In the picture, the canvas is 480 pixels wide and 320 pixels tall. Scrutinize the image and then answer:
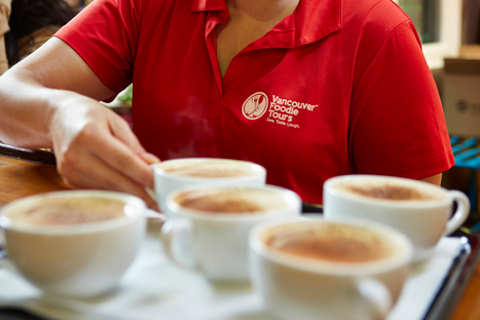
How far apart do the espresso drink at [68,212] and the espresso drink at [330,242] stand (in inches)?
8.5

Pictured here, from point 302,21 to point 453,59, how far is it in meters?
2.44

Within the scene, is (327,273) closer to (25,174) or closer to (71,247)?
(71,247)

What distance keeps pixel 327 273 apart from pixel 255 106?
2.87 ft

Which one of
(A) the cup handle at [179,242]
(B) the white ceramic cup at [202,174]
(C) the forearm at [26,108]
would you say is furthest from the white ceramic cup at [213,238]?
(C) the forearm at [26,108]

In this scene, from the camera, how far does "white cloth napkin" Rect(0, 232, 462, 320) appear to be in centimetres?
60

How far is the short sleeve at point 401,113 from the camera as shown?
1.26 meters

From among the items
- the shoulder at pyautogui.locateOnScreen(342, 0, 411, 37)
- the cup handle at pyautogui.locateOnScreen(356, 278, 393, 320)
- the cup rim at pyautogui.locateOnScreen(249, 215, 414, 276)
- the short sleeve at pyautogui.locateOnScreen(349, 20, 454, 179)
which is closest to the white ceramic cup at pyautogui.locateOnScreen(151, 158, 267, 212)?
the cup rim at pyautogui.locateOnScreen(249, 215, 414, 276)

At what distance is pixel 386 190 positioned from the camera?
813mm

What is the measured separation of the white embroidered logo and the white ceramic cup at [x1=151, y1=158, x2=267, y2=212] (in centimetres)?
39

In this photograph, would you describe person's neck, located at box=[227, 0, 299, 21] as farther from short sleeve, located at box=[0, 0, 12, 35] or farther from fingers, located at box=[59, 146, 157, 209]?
short sleeve, located at box=[0, 0, 12, 35]

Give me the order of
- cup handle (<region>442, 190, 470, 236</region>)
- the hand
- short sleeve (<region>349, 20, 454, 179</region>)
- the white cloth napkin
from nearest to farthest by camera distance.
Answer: the white cloth napkin
cup handle (<region>442, 190, 470, 236</region>)
the hand
short sleeve (<region>349, 20, 454, 179</region>)

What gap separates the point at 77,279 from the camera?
611mm

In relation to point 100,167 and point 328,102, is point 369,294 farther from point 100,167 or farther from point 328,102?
point 328,102

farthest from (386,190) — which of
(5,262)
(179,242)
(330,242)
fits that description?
(5,262)
